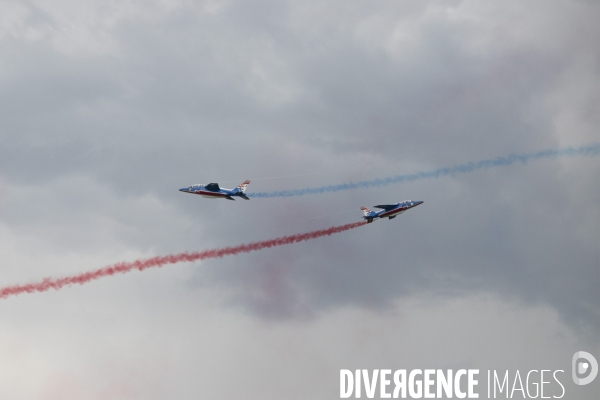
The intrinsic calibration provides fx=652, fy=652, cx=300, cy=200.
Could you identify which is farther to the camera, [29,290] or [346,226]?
[346,226]

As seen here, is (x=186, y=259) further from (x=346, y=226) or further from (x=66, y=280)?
(x=346, y=226)

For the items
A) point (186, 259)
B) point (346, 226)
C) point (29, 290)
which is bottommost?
point (29, 290)

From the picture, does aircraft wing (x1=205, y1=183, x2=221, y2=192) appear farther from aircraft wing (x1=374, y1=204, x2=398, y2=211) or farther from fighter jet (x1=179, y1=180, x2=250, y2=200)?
aircraft wing (x1=374, y1=204, x2=398, y2=211)

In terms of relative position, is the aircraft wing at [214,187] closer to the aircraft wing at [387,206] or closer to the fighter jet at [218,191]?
the fighter jet at [218,191]

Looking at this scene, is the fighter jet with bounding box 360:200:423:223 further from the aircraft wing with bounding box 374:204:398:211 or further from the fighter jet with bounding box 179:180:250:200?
the fighter jet with bounding box 179:180:250:200

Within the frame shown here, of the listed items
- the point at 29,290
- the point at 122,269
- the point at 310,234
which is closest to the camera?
the point at 29,290

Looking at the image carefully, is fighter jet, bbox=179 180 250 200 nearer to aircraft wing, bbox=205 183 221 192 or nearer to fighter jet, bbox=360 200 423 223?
aircraft wing, bbox=205 183 221 192

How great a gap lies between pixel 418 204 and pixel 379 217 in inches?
325

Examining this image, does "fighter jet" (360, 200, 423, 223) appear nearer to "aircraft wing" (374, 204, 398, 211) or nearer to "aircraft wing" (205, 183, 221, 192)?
"aircraft wing" (374, 204, 398, 211)

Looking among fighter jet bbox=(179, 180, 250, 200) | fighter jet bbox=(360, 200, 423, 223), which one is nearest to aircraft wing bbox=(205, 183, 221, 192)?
fighter jet bbox=(179, 180, 250, 200)

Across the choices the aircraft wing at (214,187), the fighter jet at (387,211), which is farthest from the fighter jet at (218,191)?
the fighter jet at (387,211)

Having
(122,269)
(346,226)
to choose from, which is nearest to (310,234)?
(346,226)

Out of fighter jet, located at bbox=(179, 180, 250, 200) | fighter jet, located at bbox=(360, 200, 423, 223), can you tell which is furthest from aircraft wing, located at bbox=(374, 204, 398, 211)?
fighter jet, located at bbox=(179, 180, 250, 200)

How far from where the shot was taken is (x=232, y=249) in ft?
355
